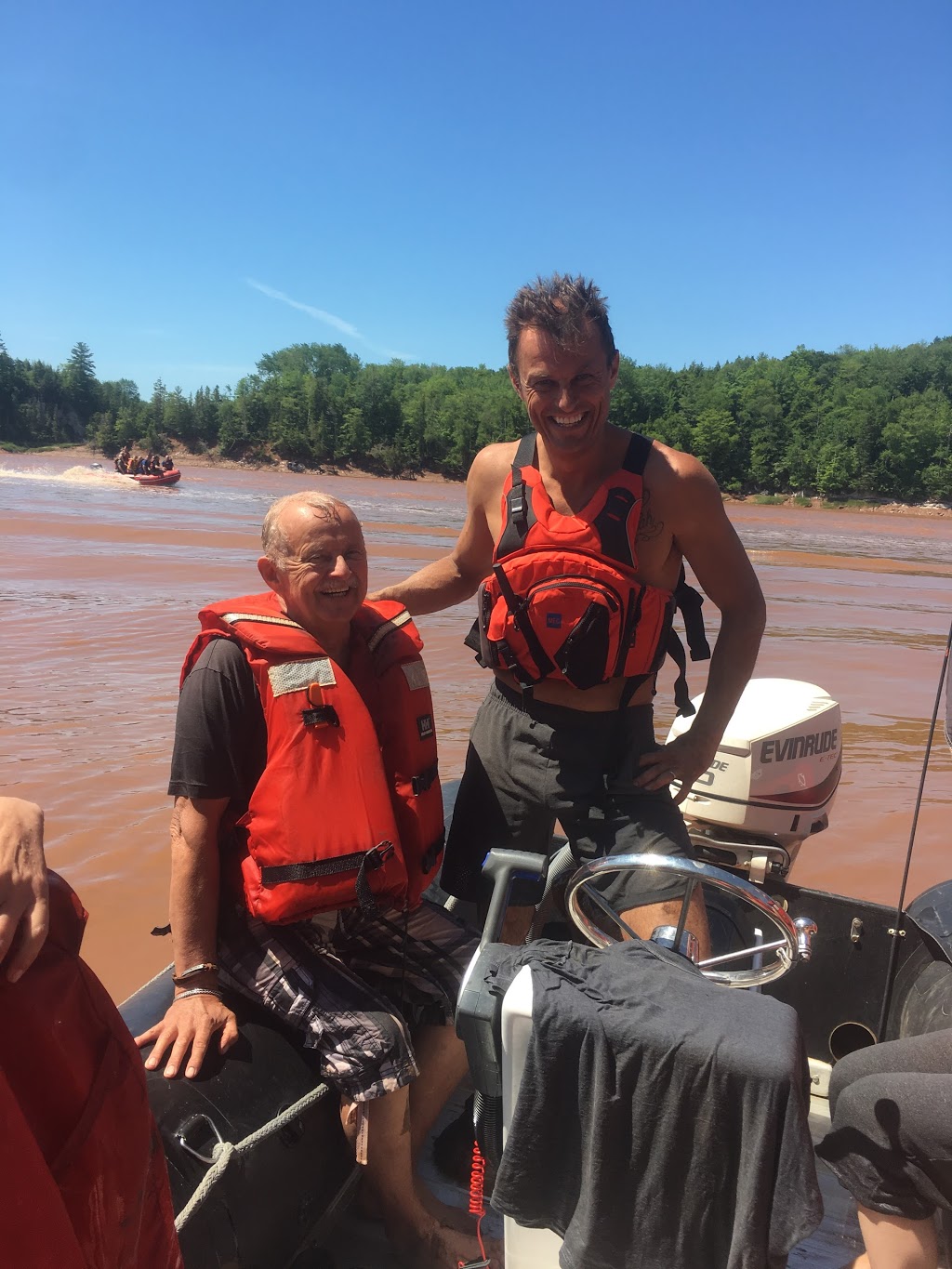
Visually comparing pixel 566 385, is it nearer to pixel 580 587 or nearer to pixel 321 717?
pixel 580 587

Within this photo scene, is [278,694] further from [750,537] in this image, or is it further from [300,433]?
[300,433]

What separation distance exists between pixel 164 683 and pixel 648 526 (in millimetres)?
5049

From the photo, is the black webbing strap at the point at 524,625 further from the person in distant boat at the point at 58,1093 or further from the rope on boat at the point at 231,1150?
the person in distant boat at the point at 58,1093

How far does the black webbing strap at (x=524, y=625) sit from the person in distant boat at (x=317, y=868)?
0.34 metres

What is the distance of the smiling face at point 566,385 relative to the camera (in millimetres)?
2057

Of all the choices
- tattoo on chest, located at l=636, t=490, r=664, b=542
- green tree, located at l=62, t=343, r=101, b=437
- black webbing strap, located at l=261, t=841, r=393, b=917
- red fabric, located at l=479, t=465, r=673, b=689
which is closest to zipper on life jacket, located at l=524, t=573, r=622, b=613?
red fabric, located at l=479, t=465, r=673, b=689

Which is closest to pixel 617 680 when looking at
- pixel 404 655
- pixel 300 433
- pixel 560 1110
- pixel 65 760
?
pixel 404 655

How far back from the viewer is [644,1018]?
3.64 feet

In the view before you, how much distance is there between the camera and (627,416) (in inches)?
2496

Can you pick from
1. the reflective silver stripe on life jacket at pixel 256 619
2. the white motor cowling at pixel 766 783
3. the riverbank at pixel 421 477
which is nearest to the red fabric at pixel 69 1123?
the reflective silver stripe on life jacket at pixel 256 619

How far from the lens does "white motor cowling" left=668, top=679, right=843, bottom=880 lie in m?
2.53

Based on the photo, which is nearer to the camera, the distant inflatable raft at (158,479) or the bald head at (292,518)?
the bald head at (292,518)

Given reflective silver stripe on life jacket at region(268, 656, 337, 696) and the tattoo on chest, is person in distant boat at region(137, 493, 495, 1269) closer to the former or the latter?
reflective silver stripe on life jacket at region(268, 656, 337, 696)

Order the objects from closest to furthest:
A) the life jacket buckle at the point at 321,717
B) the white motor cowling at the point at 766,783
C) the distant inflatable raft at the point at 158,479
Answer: the life jacket buckle at the point at 321,717
the white motor cowling at the point at 766,783
the distant inflatable raft at the point at 158,479
